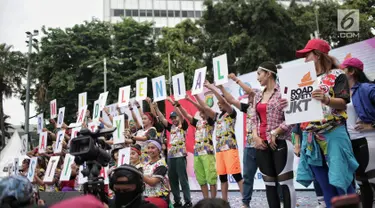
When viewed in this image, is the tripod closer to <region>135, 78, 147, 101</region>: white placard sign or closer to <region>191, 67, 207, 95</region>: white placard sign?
<region>191, 67, 207, 95</region>: white placard sign

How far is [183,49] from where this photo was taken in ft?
90.4

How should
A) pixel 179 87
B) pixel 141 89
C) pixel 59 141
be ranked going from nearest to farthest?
pixel 179 87 < pixel 141 89 < pixel 59 141

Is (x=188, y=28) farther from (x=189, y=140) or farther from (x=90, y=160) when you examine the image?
(x=90, y=160)

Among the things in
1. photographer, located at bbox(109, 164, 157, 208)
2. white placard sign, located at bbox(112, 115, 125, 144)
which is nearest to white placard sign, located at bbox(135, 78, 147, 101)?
white placard sign, located at bbox(112, 115, 125, 144)

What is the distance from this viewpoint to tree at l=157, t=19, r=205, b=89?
1037 inches

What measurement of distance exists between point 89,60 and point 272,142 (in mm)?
22944

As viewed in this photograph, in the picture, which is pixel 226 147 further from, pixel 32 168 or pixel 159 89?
pixel 32 168

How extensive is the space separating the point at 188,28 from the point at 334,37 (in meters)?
9.36

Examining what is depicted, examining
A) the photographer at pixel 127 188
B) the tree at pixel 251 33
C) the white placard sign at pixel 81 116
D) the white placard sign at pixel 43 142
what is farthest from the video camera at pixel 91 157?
the tree at pixel 251 33

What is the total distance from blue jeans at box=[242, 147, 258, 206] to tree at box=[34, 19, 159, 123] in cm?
1963

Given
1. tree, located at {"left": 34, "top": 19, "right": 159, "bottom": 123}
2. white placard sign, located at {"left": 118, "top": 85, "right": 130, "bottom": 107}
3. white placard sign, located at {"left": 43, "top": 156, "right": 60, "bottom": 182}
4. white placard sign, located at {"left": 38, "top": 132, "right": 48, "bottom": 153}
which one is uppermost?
tree, located at {"left": 34, "top": 19, "right": 159, "bottom": 123}

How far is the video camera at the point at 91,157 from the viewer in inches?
137

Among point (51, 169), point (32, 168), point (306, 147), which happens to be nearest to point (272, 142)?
point (306, 147)

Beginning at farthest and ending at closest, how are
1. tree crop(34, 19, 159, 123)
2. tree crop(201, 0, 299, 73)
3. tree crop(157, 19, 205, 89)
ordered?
tree crop(157, 19, 205, 89), tree crop(34, 19, 159, 123), tree crop(201, 0, 299, 73)
